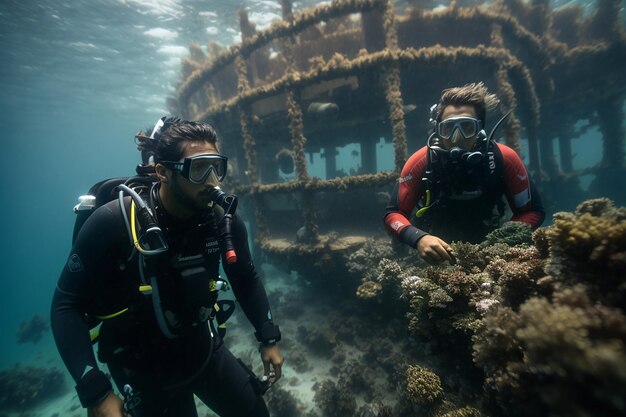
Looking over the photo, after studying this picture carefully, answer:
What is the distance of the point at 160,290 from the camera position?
304 cm

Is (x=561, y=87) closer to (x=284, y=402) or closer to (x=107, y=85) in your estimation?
(x=284, y=402)

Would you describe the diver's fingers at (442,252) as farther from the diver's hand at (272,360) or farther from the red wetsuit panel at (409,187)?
the diver's hand at (272,360)

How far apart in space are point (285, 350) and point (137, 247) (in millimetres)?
8184

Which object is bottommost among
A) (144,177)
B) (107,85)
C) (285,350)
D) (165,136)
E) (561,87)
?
(285,350)

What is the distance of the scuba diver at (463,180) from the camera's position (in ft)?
13.7

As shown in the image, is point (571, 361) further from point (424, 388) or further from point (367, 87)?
point (367, 87)

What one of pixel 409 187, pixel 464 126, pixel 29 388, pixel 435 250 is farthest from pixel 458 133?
pixel 29 388

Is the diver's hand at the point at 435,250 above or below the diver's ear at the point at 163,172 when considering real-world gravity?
below

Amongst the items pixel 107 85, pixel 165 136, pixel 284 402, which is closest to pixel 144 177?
pixel 165 136

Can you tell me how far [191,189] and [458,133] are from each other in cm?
361

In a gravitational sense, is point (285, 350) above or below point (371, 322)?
below

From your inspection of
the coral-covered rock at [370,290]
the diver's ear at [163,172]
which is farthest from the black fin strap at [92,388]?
the coral-covered rock at [370,290]

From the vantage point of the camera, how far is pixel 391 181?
8.63 meters

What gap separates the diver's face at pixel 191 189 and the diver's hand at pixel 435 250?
245 cm
